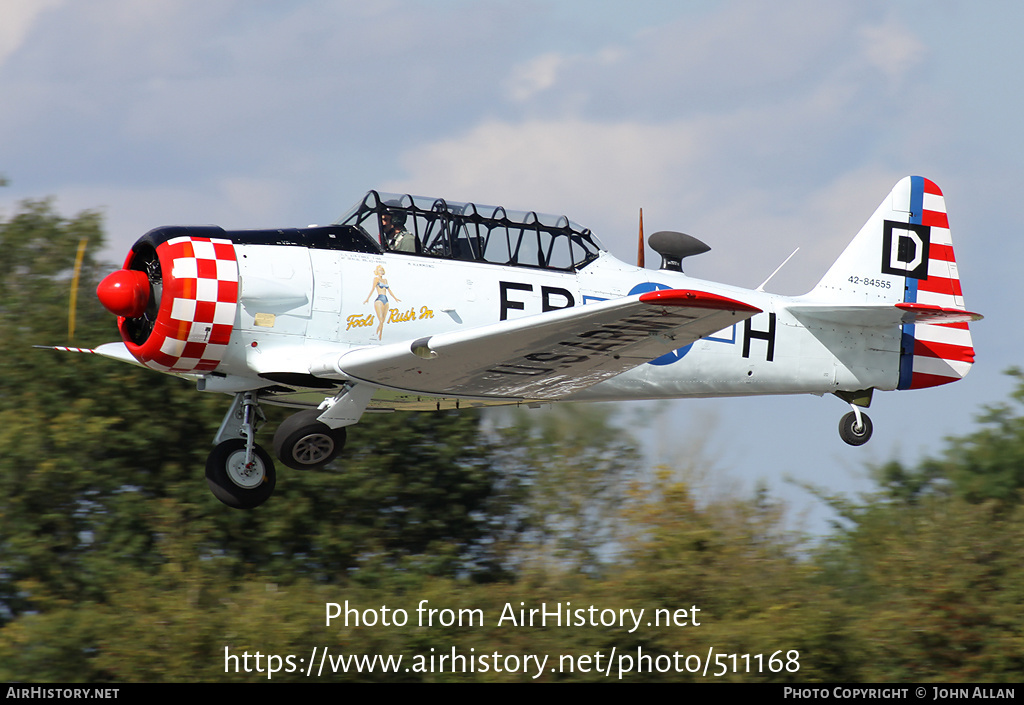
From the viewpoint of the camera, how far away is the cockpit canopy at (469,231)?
30.9 feet

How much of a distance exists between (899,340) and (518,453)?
23.4 ft

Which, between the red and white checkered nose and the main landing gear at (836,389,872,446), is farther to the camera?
the main landing gear at (836,389,872,446)

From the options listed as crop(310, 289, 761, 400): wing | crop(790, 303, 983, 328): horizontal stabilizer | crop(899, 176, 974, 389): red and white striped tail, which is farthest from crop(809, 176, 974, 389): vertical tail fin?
crop(310, 289, 761, 400): wing

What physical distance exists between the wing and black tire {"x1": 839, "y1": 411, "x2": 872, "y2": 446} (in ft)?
9.87

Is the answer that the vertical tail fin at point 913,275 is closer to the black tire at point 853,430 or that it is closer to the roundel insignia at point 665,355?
the black tire at point 853,430

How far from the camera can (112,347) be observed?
391 inches

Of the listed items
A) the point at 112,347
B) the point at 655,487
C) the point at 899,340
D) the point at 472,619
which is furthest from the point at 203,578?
the point at 899,340

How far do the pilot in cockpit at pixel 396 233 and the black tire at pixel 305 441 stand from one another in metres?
1.46

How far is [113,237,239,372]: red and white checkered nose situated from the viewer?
28.0ft

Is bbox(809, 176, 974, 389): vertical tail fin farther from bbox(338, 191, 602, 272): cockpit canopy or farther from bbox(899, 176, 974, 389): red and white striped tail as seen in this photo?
bbox(338, 191, 602, 272): cockpit canopy

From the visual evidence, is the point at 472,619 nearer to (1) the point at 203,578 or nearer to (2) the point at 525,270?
(1) the point at 203,578

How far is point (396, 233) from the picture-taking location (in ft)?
30.9

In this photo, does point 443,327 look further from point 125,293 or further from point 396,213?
point 125,293

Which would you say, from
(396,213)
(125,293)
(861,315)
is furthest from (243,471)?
(861,315)
